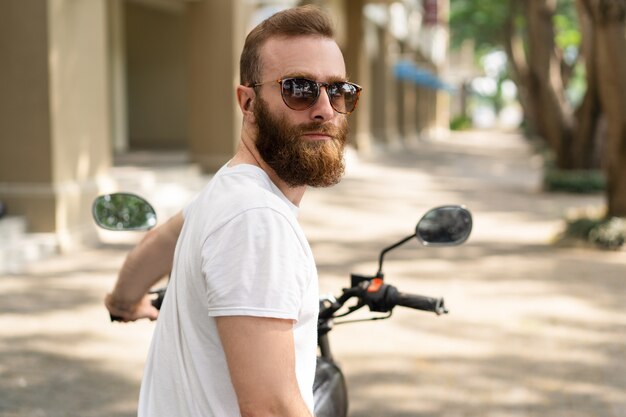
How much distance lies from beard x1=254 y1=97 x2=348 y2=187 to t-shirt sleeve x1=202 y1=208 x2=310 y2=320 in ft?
0.60

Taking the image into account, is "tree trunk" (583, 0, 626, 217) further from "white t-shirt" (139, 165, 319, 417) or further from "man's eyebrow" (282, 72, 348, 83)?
"white t-shirt" (139, 165, 319, 417)

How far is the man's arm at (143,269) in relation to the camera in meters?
2.29

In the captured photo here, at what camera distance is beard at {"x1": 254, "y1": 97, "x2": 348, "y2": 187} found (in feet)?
5.74

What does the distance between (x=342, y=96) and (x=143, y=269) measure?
31.7 inches

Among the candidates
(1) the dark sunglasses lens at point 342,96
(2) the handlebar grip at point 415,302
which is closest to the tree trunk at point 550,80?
(2) the handlebar grip at point 415,302

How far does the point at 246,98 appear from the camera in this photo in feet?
6.03

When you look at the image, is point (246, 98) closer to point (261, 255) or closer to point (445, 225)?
point (261, 255)

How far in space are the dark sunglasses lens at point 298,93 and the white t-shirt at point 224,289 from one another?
15cm

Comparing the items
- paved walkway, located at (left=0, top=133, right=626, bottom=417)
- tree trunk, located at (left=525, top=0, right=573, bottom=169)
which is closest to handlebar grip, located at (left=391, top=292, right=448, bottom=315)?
paved walkway, located at (left=0, top=133, right=626, bottom=417)

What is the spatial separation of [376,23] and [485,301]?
23515 mm

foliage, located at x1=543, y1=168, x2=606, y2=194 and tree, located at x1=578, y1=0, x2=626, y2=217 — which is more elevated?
tree, located at x1=578, y1=0, x2=626, y2=217

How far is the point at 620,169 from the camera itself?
11.1 metres

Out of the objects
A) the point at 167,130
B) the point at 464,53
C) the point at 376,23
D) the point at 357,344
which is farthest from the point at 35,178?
the point at 464,53

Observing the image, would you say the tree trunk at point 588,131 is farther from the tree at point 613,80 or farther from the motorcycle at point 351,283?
the motorcycle at point 351,283
